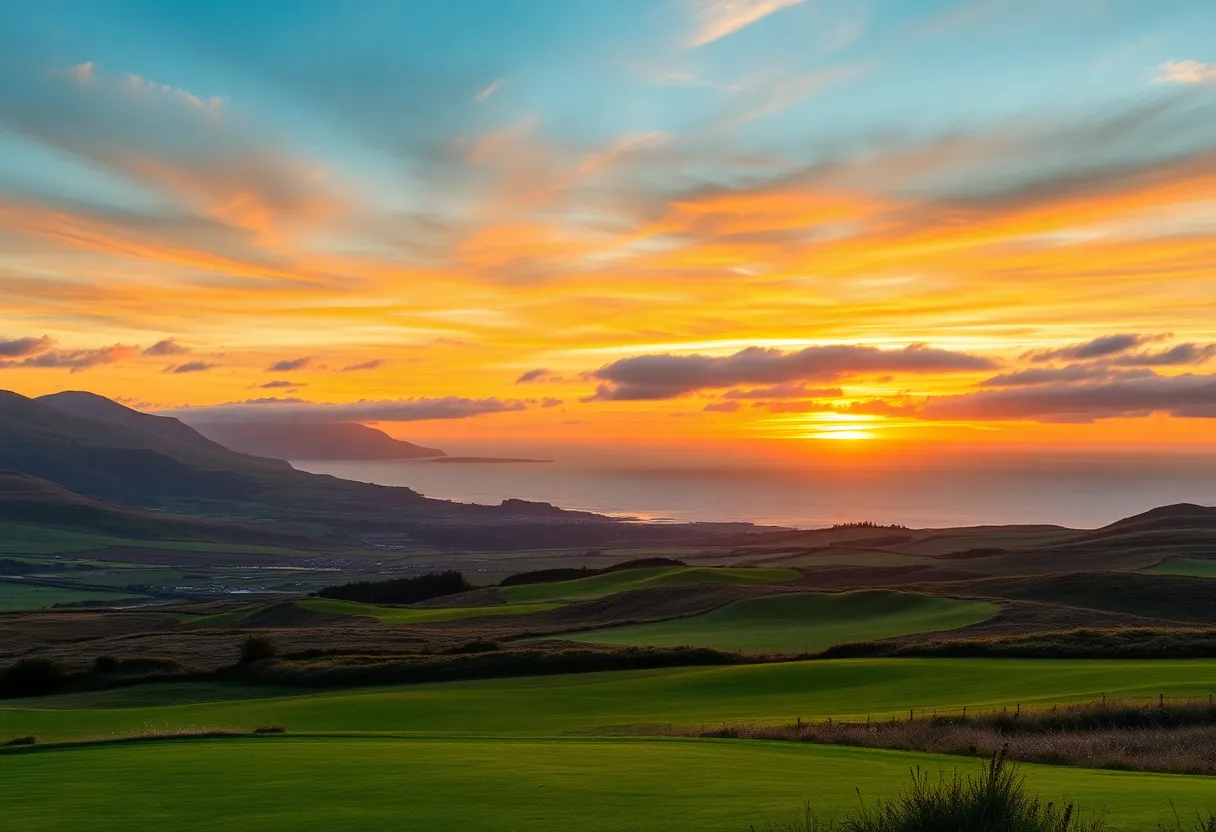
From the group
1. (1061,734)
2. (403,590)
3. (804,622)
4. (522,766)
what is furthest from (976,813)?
(403,590)

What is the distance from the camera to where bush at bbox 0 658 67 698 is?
32.8 metres

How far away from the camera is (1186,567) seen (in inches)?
2402

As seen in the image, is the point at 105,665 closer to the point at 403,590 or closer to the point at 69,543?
the point at 403,590

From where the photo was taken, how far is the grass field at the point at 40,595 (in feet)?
316

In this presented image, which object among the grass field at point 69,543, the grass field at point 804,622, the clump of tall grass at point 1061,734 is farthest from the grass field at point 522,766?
the grass field at point 69,543

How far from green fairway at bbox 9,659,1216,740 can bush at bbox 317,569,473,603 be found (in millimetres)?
53774

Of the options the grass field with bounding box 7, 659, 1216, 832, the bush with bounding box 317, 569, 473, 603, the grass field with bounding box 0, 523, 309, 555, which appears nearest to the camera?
the grass field with bounding box 7, 659, 1216, 832

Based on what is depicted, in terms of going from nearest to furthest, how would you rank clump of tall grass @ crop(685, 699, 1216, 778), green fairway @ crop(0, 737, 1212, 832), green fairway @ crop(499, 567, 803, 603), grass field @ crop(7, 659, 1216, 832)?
green fairway @ crop(0, 737, 1212, 832)
grass field @ crop(7, 659, 1216, 832)
clump of tall grass @ crop(685, 699, 1216, 778)
green fairway @ crop(499, 567, 803, 603)

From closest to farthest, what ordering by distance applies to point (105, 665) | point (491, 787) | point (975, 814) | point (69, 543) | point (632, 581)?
1. point (975, 814)
2. point (491, 787)
3. point (105, 665)
4. point (632, 581)
5. point (69, 543)

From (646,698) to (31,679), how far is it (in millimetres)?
21551

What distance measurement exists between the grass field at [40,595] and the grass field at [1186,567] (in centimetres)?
9363

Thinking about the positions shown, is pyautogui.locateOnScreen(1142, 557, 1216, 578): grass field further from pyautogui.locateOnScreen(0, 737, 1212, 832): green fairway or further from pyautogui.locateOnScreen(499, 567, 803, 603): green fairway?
pyautogui.locateOnScreen(0, 737, 1212, 832): green fairway

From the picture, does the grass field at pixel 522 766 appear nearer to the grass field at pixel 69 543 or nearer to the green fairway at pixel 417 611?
the green fairway at pixel 417 611

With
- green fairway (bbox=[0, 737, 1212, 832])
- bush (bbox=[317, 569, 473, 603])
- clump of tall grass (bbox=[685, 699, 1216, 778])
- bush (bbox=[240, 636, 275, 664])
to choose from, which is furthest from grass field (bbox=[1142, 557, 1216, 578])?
green fairway (bbox=[0, 737, 1212, 832])
